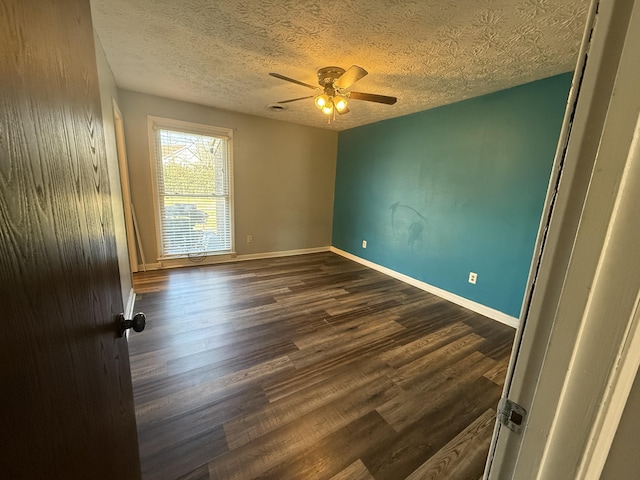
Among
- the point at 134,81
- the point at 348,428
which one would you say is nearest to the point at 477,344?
the point at 348,428

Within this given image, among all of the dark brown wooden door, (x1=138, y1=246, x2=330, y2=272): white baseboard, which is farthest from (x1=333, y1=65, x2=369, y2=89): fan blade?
(x1=138, y1=246, x2=330, y2=272): white baseboard

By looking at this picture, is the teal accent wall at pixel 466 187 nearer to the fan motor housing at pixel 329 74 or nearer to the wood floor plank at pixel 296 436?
the fan motor housing at pixel 329 74

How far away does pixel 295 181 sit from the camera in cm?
462

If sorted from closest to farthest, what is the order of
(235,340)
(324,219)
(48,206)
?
(48,206) → (235,340) → (324,219)

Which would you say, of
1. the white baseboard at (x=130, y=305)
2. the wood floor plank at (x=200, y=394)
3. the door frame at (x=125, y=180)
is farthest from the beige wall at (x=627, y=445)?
the door frame at (x=125, y=180)

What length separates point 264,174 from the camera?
4289mm

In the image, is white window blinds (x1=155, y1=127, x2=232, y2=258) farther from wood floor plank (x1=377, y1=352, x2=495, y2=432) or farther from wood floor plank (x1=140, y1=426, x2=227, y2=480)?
wood floor plank (x1=377, y1=352, x2=495, y2=432)

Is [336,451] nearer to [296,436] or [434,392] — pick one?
[296,436]

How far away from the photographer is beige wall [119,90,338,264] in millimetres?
3324

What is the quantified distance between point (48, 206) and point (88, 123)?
0.36m

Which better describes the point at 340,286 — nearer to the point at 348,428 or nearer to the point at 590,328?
the point at 348,428

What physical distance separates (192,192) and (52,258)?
3.72 meters

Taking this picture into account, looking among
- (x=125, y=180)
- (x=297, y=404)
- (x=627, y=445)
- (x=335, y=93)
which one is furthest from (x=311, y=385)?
(x=125, y=180)

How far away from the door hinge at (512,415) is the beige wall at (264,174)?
394cm
